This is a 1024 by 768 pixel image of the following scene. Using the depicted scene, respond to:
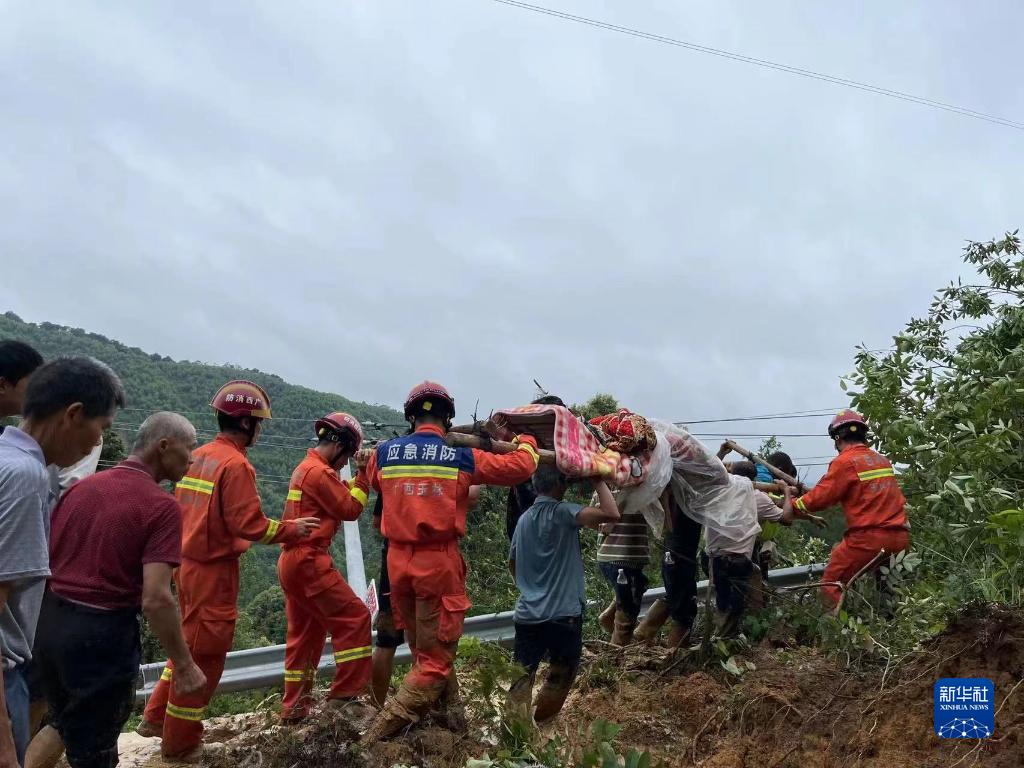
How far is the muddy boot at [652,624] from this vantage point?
21.7 feet

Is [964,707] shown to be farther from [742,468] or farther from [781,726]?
[742,468]

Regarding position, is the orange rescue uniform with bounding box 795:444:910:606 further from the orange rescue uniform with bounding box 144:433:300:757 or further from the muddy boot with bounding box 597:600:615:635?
the orange rescue uniform with bounding box 144:433:300:757

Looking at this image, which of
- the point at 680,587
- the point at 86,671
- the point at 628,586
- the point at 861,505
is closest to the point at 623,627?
the point at 628,586

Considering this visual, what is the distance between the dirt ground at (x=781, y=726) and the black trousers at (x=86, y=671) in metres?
1.17

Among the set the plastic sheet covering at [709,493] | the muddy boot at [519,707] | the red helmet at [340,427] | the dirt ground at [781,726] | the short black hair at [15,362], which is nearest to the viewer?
the short black hair at [15,362]

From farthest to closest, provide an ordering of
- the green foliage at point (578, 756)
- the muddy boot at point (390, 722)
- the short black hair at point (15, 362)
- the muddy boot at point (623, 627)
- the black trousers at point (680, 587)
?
the muddy boot at point (623, 627)
the black trousers at point (680, 587)
the muddy boot at point (390, 722)
the green foliage at point (578, 756)
the short black hair at point (15, 362)

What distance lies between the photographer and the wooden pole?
6846mm

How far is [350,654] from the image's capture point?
543 cm

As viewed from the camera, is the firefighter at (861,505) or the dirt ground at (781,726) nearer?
the dirt ground at (781,726)

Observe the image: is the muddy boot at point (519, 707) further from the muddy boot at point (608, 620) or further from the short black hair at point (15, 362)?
the short black hair at point (15, 362)

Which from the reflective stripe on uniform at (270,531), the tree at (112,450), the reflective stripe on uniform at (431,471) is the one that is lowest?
the reflective stripe on uniform at (270,531)

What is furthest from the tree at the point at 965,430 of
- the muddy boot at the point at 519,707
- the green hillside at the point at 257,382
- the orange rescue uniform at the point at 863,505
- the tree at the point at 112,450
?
the green hillside at the point at 257,382

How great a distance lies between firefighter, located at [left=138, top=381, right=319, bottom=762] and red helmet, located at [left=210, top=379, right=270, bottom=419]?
0.67ft

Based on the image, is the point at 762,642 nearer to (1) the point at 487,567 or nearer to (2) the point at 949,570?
(2) the point at 949,570
